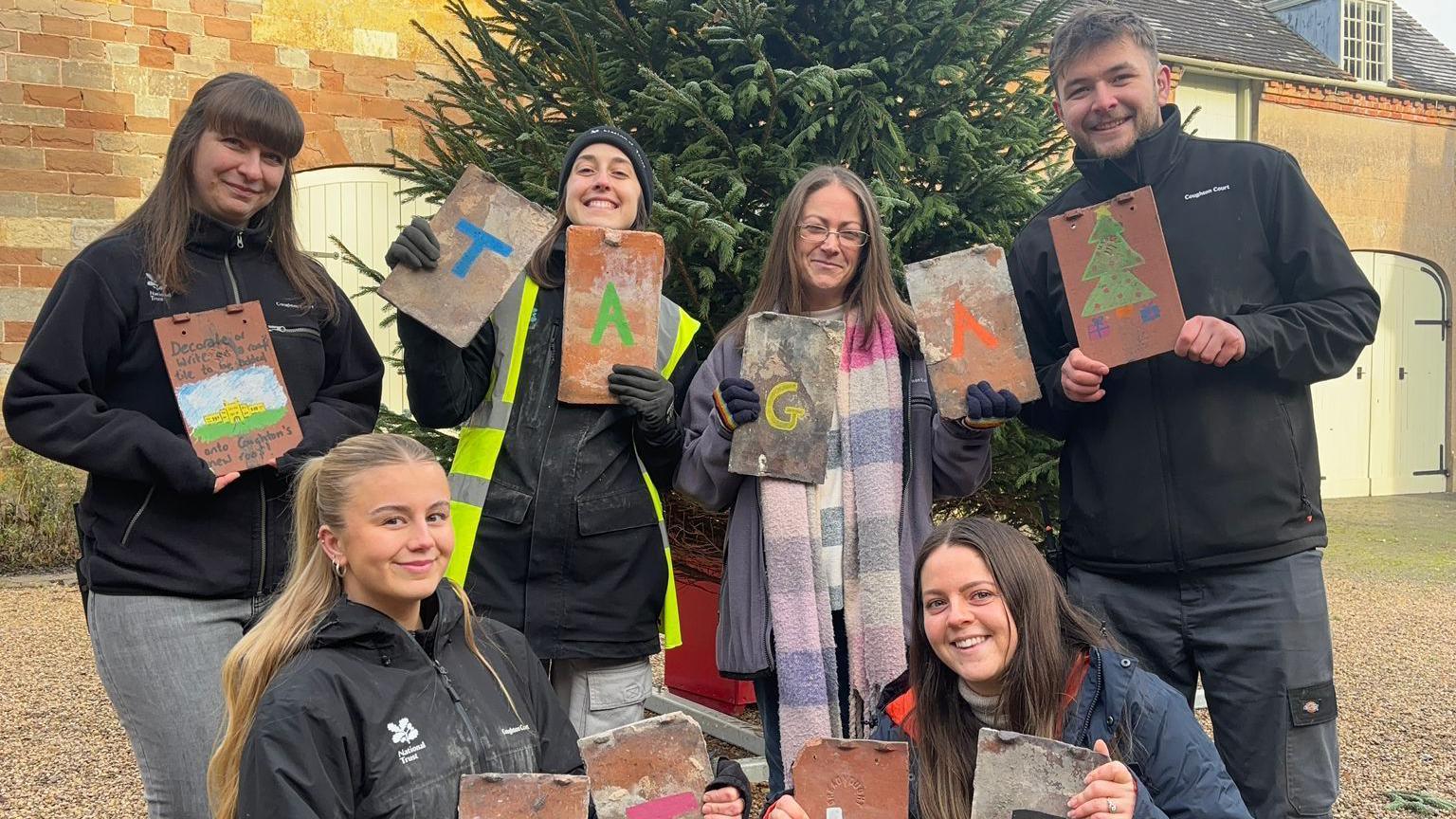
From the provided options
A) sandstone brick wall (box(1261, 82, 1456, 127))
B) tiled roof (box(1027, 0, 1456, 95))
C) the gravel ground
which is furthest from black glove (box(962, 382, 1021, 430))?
sandstone brick wall (box(1261, 82, 1456, 127))

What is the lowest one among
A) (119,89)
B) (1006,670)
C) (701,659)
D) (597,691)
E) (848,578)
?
(701,659)

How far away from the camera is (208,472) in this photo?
2.47 m

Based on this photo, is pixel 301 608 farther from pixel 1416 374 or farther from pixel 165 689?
pixel 1416 374

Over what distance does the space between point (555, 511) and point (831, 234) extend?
0.92 metres

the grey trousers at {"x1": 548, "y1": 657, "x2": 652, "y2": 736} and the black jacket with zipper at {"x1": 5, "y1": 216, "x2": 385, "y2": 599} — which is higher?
the black jacket with zipper at {"x1": 5, "y1": 216, "x2": 385, "y2": 599}

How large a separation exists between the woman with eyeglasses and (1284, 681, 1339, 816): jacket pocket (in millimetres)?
832

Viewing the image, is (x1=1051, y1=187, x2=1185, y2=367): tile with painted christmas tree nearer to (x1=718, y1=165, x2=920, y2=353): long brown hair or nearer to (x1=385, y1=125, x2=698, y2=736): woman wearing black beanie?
(x1=718, y1=165, x2=920, y2=353): long brown hair

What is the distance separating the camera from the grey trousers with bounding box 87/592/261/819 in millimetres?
2428

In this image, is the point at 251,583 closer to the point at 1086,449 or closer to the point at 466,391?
the point at 466,391

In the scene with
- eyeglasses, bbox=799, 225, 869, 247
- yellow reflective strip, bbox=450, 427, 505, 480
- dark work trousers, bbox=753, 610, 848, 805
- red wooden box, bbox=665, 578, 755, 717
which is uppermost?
eyeglasses, bbox=799, 225, 869, 247

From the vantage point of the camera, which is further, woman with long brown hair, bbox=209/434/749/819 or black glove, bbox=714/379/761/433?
black glove, bbox=714/379/761/433

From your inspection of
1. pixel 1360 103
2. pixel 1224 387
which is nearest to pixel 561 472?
pixel 1224 387

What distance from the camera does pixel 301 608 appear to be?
7.28 ft

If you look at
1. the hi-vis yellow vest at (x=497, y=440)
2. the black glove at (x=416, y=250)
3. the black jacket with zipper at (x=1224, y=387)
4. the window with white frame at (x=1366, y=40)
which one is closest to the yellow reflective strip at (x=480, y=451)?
the hi-vis yellow vest at (x=497, y=440)
